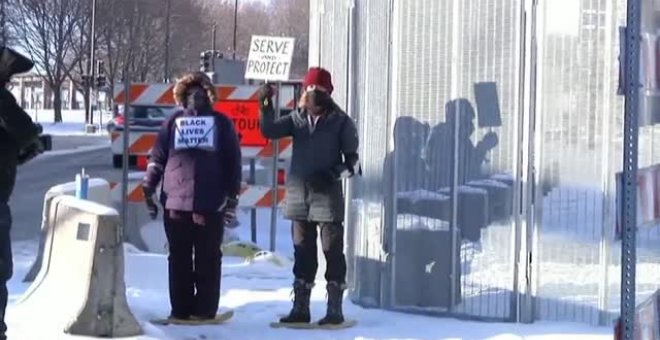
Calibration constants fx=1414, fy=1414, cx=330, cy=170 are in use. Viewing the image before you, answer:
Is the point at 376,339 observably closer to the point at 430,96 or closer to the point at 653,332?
the point at 430,96

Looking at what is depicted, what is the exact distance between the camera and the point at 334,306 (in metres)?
9.88

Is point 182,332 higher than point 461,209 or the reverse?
the reverse

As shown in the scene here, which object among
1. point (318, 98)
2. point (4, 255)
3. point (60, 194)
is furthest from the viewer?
point (60, 194)

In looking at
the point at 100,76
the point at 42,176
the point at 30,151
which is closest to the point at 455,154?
the point at 30,151

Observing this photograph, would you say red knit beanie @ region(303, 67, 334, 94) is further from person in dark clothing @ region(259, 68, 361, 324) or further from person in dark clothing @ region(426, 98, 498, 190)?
person in dark clothing @ region(426, 98, 498, 190)

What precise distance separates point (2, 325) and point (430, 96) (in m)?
3.77

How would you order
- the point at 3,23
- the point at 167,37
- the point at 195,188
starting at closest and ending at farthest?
1. the point at 195,188
2. the point at 3,23
3. the point at 167,37

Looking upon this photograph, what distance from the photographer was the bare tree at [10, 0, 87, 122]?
6856 centimetres

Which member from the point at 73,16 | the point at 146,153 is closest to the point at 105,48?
the point at 73,16

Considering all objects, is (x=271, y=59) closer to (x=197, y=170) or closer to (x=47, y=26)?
(x=197, y=170)

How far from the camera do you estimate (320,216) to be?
388 inches

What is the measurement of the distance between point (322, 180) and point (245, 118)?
4.94 meters

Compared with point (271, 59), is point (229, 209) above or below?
below

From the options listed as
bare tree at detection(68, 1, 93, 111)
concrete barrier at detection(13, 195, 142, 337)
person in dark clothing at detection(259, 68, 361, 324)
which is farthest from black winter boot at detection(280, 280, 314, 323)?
bare tree at detection(68, 1, 93, 111)
